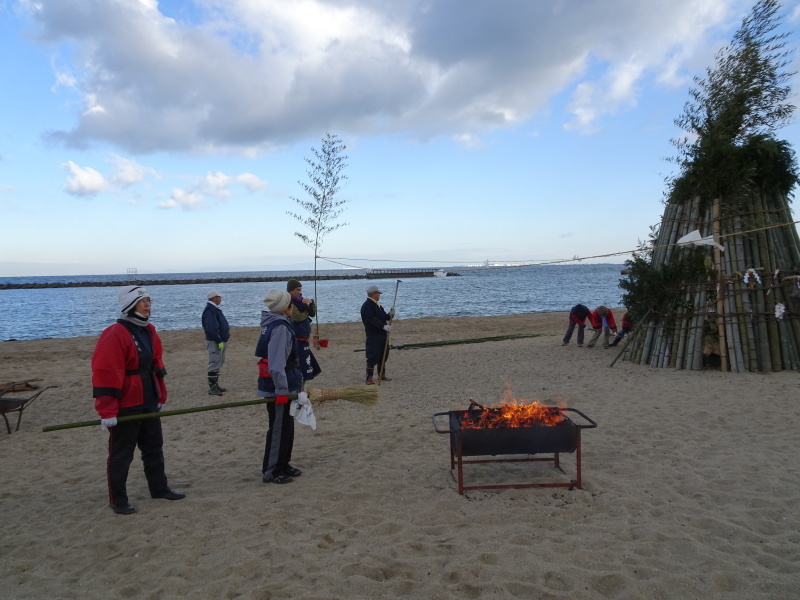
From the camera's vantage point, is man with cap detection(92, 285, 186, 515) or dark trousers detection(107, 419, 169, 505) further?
dark trousers detection(107, 419, 169, 505)

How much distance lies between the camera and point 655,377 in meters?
9.57

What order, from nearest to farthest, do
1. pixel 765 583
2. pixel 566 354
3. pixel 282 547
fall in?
pixel 765 583 → pixel 282 547 → pixel 566 354

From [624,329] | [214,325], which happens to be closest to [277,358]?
[214,325]

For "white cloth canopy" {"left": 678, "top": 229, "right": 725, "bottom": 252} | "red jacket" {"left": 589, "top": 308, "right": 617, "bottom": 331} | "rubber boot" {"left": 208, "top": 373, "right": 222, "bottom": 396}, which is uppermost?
"white cloth canopy" {"left": 678, "top": 229, "right": 725, "bottom": 252}

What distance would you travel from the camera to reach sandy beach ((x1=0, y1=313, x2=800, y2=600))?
3549 millimetres

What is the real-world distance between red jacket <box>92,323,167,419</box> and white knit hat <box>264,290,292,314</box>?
129 cm

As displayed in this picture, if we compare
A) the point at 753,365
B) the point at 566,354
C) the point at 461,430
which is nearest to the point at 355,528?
the point at 461,430

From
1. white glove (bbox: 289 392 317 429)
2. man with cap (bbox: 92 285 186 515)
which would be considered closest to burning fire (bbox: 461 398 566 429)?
white glove (bbox: 289 392 317 429)

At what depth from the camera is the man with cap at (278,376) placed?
5125mm

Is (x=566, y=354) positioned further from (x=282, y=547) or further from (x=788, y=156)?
(x=282, y=547)

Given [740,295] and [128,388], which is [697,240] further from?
[128,388]

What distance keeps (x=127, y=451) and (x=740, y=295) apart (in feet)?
32.6

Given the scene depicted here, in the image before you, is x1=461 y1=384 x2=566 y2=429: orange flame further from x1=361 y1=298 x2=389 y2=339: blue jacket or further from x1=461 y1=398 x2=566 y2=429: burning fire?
x1=361 y1=298 x2=389 y2=339: blue jacket

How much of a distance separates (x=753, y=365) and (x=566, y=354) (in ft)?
13.4
